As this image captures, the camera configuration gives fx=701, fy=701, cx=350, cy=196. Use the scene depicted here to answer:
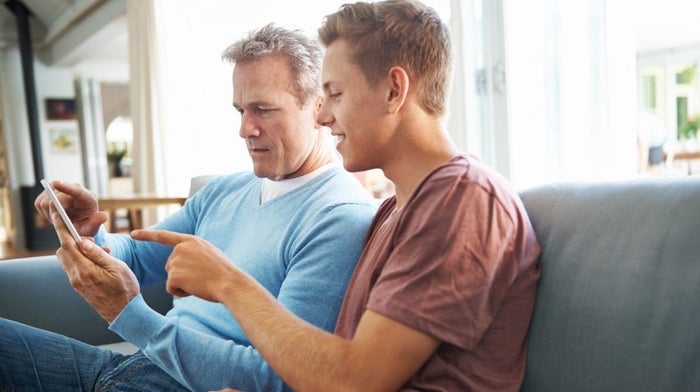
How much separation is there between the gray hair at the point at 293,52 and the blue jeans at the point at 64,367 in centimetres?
61

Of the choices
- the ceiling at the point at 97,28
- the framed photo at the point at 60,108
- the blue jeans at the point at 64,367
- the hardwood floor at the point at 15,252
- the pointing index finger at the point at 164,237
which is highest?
the ceiling at the point at 97,28

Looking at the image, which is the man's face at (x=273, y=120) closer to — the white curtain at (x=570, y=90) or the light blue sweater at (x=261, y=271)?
the light blue sweater at (x=261, y=271)

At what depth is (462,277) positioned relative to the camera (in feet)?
2.76

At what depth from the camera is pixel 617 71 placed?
198 centimetres

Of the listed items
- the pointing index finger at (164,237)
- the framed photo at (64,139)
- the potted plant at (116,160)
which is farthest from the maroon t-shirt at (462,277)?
Result: the potted plant at (116,160)

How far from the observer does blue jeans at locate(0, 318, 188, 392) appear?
1.28 meters

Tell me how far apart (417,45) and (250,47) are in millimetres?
514

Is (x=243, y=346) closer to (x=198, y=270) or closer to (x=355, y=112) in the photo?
(x=198, y=270)

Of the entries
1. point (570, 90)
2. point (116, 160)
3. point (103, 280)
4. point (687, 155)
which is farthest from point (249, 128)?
point (116, 160)

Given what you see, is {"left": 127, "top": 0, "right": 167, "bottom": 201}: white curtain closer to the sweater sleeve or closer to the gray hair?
the gray hair

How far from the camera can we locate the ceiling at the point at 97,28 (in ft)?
23.1

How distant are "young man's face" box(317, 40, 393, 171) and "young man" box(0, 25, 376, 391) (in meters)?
0.18

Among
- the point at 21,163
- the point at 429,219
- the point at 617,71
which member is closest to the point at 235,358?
the point at 429,219

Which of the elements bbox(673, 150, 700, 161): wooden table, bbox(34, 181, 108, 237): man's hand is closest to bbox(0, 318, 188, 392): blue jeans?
bbox(34, 181, 108, 237): man's hand
